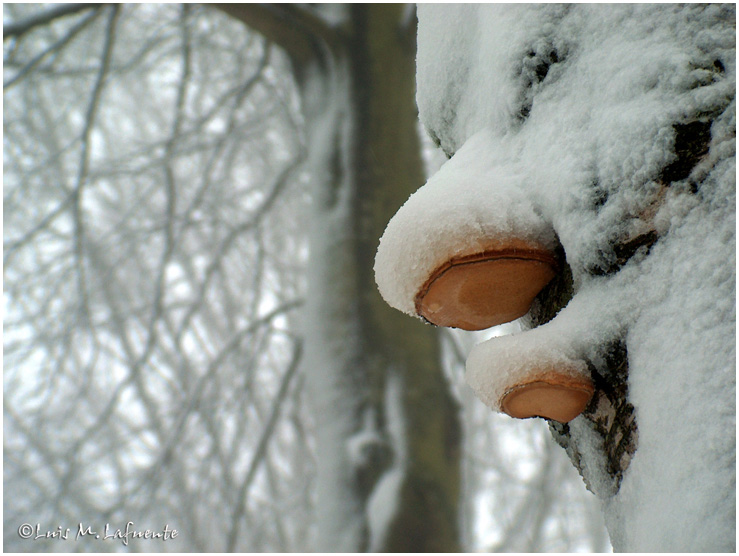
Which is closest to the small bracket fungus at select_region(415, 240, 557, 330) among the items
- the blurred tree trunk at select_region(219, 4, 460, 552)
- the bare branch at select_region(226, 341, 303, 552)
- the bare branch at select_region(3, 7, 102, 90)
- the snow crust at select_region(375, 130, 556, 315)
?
the snow crust at select_region(375, 130, 556, 315)

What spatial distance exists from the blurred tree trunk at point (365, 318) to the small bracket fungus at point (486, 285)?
3.11ft

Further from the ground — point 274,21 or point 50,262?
point 274,21

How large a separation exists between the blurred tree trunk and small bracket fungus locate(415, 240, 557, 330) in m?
0.95

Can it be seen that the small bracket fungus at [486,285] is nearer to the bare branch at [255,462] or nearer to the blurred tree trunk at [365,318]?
the blurred tree trunk at [365,318]

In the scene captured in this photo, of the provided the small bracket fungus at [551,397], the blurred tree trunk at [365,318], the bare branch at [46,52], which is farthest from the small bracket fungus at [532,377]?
the bare branch at [46,52]

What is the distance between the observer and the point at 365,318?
1.42 meters

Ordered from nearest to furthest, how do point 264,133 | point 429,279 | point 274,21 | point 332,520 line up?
point 429,279 < point 332,520 < point 274,21 < point 264,133

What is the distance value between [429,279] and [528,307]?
85 mm

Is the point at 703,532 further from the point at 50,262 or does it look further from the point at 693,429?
the point at 50,262

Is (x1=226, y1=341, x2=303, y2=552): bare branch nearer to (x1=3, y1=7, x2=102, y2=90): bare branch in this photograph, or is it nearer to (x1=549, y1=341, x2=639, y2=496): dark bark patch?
(x1=3, y1=7, x2=102, y2=90): bare branch

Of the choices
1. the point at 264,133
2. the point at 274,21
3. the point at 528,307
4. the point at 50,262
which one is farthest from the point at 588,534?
the point at 528,307

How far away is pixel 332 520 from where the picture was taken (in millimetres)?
1291

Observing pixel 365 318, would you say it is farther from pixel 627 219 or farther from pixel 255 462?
pixel 627 219

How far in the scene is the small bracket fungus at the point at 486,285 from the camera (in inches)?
13.2
